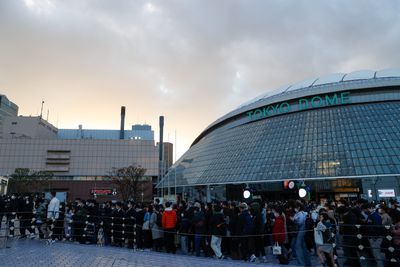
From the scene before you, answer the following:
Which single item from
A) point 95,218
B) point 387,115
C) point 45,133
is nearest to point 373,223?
point 95,218

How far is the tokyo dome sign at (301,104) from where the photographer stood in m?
43.7

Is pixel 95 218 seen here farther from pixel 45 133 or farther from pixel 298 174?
pixel 45 133

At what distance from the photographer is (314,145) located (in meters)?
37.6

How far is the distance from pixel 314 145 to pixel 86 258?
31881mm

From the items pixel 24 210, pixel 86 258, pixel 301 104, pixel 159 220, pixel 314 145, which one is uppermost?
pixel 301 104

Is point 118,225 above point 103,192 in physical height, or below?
below

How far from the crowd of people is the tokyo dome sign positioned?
108 feet

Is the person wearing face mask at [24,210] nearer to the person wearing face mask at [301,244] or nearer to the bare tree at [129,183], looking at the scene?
the person wearing face mask at [301,244]

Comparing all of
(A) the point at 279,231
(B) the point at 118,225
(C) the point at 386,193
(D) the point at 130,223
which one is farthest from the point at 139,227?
(C) the point at 386,193

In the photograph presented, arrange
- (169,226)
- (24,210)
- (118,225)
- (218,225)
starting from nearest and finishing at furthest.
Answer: (218,225) < (169,226) < (118,225) < (24,210)

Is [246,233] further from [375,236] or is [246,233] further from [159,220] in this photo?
[375,236]

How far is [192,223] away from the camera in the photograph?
44.4ft

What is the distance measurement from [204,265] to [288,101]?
40.4m

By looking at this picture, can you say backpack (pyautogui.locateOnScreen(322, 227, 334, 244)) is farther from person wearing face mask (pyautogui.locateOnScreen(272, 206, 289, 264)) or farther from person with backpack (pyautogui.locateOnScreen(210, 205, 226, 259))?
person with backpack (pyautogui.locateOnScreen(210, 205, 226, 259))
